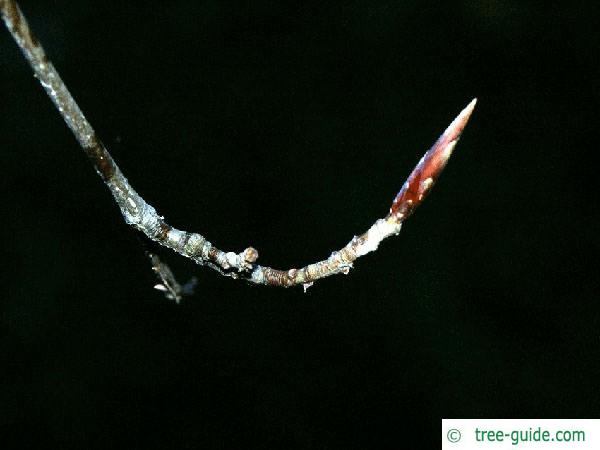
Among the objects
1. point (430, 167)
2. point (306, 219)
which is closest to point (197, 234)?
point (430, 167)

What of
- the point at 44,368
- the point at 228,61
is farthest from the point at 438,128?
the point at 44,368

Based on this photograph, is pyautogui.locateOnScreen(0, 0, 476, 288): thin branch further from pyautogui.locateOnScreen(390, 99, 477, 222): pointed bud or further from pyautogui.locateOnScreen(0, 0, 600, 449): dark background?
pyautogui.locateOnScreen(0, 0, 600, 449): dark background

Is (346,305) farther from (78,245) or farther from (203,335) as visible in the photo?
(78,245)

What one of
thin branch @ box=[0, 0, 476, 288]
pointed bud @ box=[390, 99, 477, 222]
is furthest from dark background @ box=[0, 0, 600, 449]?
pointed bud @ box=[390, 99, 477, 222]

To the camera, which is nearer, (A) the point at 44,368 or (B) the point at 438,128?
(A) the point at 44,368

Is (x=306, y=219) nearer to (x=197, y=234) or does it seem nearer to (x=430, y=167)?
(x=197, y=234)

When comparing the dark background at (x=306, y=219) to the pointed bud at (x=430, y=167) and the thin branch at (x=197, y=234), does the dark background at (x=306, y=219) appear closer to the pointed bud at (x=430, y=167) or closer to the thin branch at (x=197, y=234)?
the thin branch at (x=197, y=234)

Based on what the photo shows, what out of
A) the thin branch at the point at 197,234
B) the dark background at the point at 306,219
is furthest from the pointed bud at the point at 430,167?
the dark background at the point at 306,219
